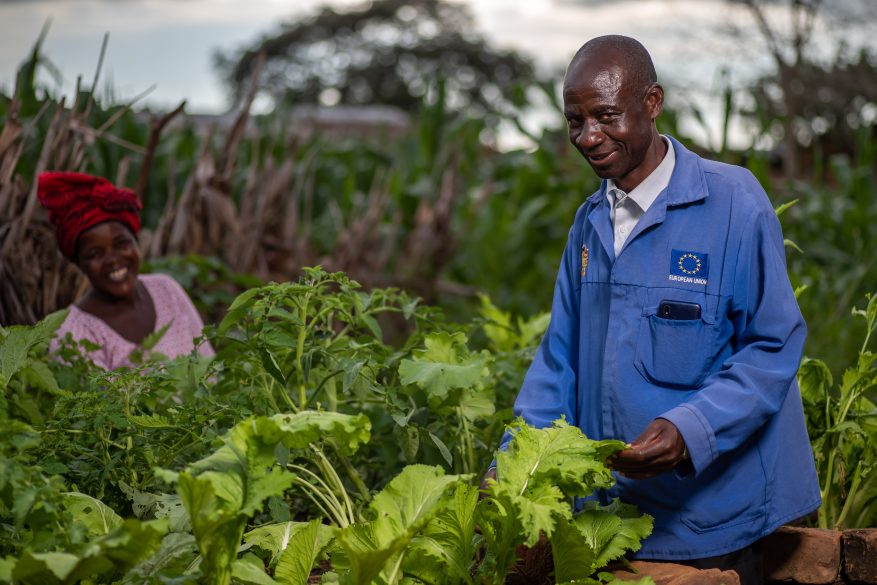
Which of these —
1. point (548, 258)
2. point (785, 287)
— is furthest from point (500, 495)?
point (548, 258)

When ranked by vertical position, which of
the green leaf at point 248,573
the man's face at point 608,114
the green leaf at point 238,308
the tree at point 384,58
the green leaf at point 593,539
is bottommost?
the green leaf at point 248,573

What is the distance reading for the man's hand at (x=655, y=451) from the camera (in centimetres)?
198

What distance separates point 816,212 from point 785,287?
18.2 ft

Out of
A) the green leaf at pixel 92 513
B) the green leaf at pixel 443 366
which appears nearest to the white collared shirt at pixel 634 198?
the green leaf at pixel 443 366

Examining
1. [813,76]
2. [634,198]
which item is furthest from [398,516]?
[813,76]

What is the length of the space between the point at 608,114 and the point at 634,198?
226 mm

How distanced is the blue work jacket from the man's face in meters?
0.14

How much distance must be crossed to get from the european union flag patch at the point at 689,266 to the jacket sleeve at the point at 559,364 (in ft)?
0.88

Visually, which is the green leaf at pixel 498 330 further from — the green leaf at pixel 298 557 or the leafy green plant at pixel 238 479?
the leafy green plant at pixel 238 479

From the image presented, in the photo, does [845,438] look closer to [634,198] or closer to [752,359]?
[752,359]

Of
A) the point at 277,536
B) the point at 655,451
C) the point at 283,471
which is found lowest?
the point at 277,536

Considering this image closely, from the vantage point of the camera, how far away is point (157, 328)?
12.0 ft

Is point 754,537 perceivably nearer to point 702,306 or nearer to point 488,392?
point 702,306

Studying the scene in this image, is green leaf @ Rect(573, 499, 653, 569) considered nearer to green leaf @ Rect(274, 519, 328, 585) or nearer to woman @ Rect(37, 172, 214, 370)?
green leaf @ Rect(274, 519, 328, 585)
